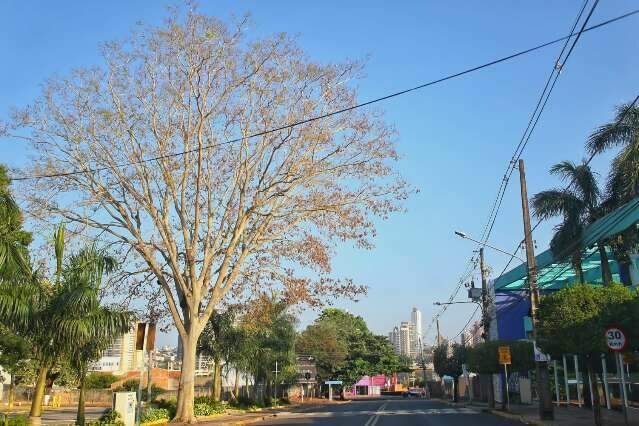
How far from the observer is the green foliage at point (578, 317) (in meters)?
19.1

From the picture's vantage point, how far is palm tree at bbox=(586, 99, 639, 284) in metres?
21.8

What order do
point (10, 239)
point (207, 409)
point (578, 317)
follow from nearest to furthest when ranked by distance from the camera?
point (10, 239) → point (578, 317) → point (207, 409)

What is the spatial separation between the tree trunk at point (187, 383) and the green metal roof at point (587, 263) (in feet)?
52.5

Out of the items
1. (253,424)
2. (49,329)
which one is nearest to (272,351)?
(253,424)

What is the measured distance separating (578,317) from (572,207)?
11.1m

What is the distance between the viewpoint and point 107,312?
63.6 feet

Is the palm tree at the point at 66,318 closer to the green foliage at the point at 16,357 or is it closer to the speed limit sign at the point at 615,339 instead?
the green foliage at the point at 16,357

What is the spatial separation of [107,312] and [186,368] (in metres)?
7.62

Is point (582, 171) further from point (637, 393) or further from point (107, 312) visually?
point (107, 312)

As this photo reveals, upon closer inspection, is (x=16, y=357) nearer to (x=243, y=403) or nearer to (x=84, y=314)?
(x=243, y=403)

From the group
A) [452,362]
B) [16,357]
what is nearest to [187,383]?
[16,357]

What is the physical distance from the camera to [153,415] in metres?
25.3

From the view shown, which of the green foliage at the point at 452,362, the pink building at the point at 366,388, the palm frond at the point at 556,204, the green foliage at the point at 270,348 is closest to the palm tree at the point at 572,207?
the palm frond at the point at 556,204

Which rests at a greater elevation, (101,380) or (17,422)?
(101,380)
